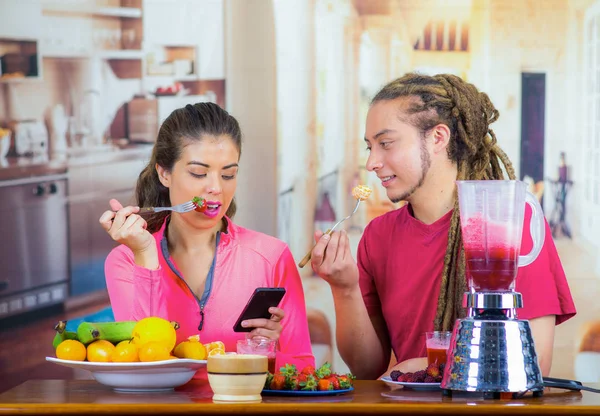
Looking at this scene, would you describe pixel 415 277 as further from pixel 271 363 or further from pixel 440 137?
pixel 271 363

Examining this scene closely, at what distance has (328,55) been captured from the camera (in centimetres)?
479

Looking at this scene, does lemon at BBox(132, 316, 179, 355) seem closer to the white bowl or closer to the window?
the white bowl

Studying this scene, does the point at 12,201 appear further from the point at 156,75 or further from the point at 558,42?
the point at 558,42

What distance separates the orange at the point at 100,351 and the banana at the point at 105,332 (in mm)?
21

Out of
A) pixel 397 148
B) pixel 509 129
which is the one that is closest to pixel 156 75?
pixel 509 129

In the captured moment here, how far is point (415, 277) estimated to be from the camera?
2771 millimetres

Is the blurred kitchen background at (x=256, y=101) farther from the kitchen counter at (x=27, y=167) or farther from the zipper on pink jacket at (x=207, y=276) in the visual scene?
the zipper on pink jacket at (x=207, y=276)


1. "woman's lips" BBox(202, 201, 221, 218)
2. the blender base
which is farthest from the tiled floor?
the blender base

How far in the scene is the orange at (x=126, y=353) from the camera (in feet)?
6.63

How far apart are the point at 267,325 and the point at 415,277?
56 cm

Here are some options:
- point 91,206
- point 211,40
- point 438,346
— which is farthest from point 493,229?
point 91,206

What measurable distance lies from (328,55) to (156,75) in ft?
2.89

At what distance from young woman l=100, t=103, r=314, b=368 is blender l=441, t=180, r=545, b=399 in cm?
73

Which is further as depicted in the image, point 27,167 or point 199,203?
point 27,167
